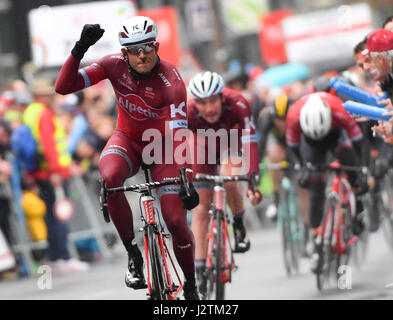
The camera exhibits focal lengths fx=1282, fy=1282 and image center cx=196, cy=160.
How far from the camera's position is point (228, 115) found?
38.9 ft

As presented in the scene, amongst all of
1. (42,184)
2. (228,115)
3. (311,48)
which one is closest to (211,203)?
(228,115)

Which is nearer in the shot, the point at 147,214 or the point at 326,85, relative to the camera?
the point at 147,214

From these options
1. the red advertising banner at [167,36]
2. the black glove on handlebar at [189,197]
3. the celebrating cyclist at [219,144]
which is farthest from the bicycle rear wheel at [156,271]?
the red advertising banner at [167,36]

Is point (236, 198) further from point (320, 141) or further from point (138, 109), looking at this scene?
point (138, 109)

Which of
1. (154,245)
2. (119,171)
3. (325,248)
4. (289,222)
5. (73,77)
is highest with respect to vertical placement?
(73,77)

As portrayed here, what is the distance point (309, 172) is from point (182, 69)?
52.8ft

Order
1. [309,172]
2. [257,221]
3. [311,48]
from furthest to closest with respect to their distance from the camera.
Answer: [311,48], [257,221], [309,172]

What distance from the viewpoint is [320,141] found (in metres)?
13.1

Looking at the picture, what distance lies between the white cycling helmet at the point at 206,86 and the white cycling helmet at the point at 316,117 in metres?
1.37

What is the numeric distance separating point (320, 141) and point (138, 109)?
373 centimetres

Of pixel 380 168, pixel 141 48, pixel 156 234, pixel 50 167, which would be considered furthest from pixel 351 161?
pixel 50 167

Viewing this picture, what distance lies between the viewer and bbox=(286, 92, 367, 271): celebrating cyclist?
1262 cm

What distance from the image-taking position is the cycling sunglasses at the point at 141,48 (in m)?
9.58

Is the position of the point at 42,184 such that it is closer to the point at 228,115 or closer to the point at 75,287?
the point at 75,287
